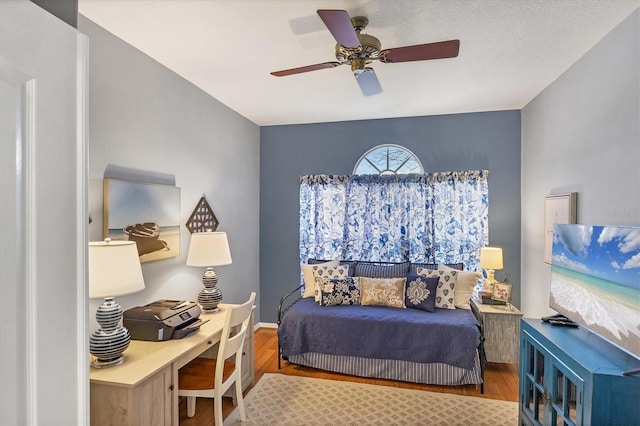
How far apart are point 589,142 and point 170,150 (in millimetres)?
3299

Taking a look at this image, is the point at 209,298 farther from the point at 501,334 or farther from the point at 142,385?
the point at 501,334

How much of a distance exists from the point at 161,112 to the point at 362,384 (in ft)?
9.63

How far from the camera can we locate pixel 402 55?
7.06 feet

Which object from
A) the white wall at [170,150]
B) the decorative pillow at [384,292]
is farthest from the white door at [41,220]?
the decorative pillow at [384,292]

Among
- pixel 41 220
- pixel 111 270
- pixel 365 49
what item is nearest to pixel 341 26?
pixel 365 49

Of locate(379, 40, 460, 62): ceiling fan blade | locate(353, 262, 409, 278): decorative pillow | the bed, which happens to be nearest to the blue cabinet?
the bed

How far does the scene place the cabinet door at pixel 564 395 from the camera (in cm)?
171

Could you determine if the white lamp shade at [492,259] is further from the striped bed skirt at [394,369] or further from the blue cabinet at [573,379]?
the blue cabinet at [573,379]

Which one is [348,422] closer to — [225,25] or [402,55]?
[402,55]

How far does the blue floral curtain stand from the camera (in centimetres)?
414

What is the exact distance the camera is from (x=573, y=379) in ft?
5.71

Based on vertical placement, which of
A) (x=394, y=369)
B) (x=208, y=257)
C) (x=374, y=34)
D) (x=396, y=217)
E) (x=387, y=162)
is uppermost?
(x=374, y=34)

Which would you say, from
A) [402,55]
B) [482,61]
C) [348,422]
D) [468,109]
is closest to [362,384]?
[348,422]

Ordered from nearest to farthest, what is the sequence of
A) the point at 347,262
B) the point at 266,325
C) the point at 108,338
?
the point at 108,338 < the point at 347,262 < the point at 266,325
